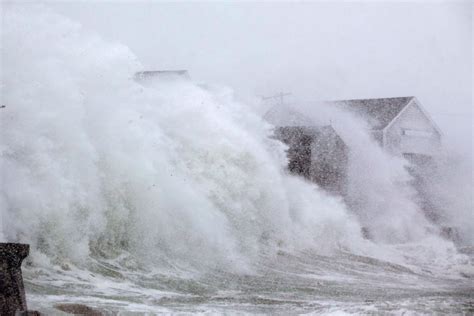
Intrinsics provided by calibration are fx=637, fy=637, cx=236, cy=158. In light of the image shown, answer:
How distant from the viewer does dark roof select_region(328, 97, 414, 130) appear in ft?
71.7

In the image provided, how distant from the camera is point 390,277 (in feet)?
33.9

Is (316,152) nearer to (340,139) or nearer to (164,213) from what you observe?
(340,139)

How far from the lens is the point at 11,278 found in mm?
4465

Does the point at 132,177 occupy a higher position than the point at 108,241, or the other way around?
the point at 132,177

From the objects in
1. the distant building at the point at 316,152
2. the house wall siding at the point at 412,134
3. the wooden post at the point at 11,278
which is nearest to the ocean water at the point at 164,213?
the wooden post at the point at 11,278

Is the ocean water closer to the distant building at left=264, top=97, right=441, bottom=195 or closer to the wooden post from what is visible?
the wooden post

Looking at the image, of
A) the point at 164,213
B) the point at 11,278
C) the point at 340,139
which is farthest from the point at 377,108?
the point at 11,278

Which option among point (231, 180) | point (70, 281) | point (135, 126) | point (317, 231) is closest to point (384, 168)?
point (317, 231)

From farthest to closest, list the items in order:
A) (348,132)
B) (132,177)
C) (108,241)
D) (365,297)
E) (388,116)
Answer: (388,116)
(348,132)
(132,177)
(108,241)
(365,297)

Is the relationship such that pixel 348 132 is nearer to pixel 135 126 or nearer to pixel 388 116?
pixel 388 116

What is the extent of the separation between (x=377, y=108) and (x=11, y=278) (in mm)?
19725

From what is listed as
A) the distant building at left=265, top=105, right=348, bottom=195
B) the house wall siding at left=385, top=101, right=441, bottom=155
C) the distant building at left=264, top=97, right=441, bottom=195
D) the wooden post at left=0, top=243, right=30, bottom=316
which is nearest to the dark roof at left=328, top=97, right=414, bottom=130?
the distant building at left=264, top=97, right=441, bottom=195

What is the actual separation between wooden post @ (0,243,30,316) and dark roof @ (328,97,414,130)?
18119 millimetres

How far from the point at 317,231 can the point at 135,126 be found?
543 centimetres
